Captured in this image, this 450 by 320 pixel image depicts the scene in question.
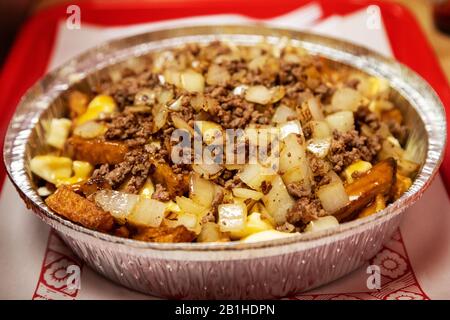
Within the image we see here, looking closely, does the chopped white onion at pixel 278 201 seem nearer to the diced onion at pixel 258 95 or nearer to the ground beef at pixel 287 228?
the ground beef at pixel 287 228

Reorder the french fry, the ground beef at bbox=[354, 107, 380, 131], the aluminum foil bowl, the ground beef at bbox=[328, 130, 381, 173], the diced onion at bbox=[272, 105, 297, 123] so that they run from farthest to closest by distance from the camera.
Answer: the french fry → the ground beef at bbox=[354, 107, 380, 131] → the diced onion at bbox=[272, 105, 297, 123] → the ground beef at bbox=[328, 130, 381, 173] → the aluminum foil bowl

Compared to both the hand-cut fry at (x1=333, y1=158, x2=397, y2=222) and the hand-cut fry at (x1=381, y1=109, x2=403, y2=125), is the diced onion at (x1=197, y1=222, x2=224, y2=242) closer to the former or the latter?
the hand-cut fry at (x1=333, y1=158, x2=397, y2=222)

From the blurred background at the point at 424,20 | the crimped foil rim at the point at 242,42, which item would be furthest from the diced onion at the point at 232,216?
the blurred background at the point at 424,20

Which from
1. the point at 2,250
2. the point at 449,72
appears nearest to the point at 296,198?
the point at 2,250

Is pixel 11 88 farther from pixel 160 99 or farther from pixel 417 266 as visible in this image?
pixel 417 266

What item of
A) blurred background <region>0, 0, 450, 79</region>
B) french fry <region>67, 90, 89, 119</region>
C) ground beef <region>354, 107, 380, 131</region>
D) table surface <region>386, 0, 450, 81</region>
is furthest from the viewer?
blurred background <region>0, 0, 450, 79</region>

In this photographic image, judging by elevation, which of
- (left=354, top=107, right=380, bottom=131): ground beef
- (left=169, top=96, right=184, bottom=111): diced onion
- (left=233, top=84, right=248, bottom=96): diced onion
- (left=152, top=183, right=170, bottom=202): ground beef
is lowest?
(left=354, top=107, right=380, bottom=131): ground beef

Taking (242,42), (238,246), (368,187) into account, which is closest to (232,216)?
(238,246)

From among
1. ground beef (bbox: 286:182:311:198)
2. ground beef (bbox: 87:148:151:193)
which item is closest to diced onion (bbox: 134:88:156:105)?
ground beef (bbox: 87:148:151:193)
